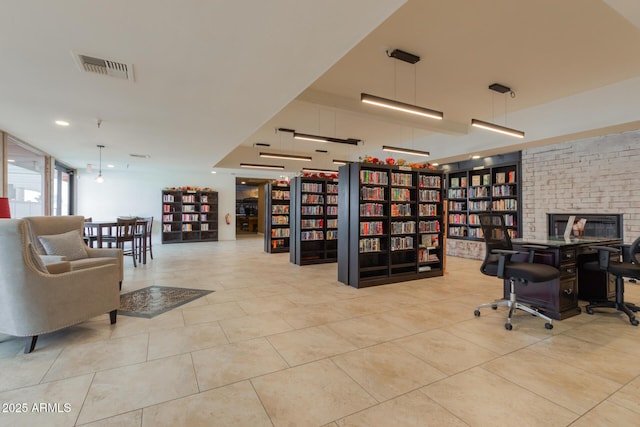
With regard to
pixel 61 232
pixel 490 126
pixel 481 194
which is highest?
pixel 490 126

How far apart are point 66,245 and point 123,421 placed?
10.5 ft

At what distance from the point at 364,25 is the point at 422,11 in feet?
3.77

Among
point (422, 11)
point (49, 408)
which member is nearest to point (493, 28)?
point (422, 11)

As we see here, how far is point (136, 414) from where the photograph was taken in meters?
1.70

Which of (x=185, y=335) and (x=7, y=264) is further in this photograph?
(x=185, y=335)

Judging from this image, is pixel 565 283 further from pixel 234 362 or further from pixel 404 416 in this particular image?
pixel 234 362

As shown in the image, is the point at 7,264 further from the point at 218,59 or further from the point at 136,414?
the point at 218,59

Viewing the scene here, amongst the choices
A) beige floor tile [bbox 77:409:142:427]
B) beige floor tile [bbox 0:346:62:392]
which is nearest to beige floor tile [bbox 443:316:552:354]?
beige floor tile [bbox 77:409:142:427]

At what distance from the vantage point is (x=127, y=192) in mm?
10656

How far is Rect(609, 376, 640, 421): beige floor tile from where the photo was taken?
180cm

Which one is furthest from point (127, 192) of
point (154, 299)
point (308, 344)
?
point (308, 344)

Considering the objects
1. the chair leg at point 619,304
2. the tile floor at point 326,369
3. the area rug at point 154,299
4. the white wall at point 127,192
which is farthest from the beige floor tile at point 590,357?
the white wall at point 127,192

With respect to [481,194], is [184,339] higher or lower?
lower

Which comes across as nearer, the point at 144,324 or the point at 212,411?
the point at 212,411
